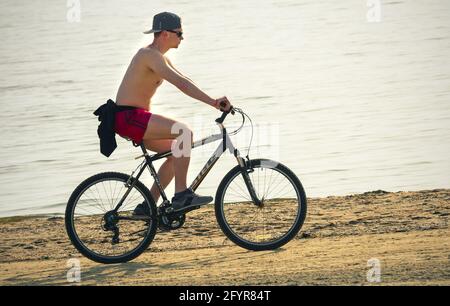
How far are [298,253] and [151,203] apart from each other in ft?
3.96

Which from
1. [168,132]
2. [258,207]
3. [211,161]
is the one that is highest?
[168,132]

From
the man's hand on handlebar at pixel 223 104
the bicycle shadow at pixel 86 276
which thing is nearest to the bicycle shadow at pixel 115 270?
the bicycle shadow at pixel 86 276

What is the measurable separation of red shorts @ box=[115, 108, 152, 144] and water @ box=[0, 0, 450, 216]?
3936mm

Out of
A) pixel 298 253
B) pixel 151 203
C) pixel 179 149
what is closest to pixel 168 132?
pixel 179 149

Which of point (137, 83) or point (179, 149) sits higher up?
point (137, 83)

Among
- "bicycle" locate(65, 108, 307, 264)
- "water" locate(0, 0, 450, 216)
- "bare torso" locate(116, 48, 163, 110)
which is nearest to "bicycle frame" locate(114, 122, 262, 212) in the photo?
"bicycle" locate(65, 108, 307, 264)

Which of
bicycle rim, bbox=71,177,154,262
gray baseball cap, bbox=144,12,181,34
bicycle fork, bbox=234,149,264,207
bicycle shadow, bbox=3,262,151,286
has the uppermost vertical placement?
gray baseball cap, bbox=144,12,181,34

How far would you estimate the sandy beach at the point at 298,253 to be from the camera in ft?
26.5

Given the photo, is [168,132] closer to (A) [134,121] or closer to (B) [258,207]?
(A) [134,121]

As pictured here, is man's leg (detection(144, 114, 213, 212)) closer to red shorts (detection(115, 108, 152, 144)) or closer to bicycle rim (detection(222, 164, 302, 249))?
red shorts (detection(115, 108, 152, 144))

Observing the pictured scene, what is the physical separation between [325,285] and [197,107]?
458 inches

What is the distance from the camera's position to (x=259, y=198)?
902 cm

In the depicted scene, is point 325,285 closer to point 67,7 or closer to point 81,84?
point 81,84

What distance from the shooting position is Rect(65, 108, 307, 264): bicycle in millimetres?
8766
